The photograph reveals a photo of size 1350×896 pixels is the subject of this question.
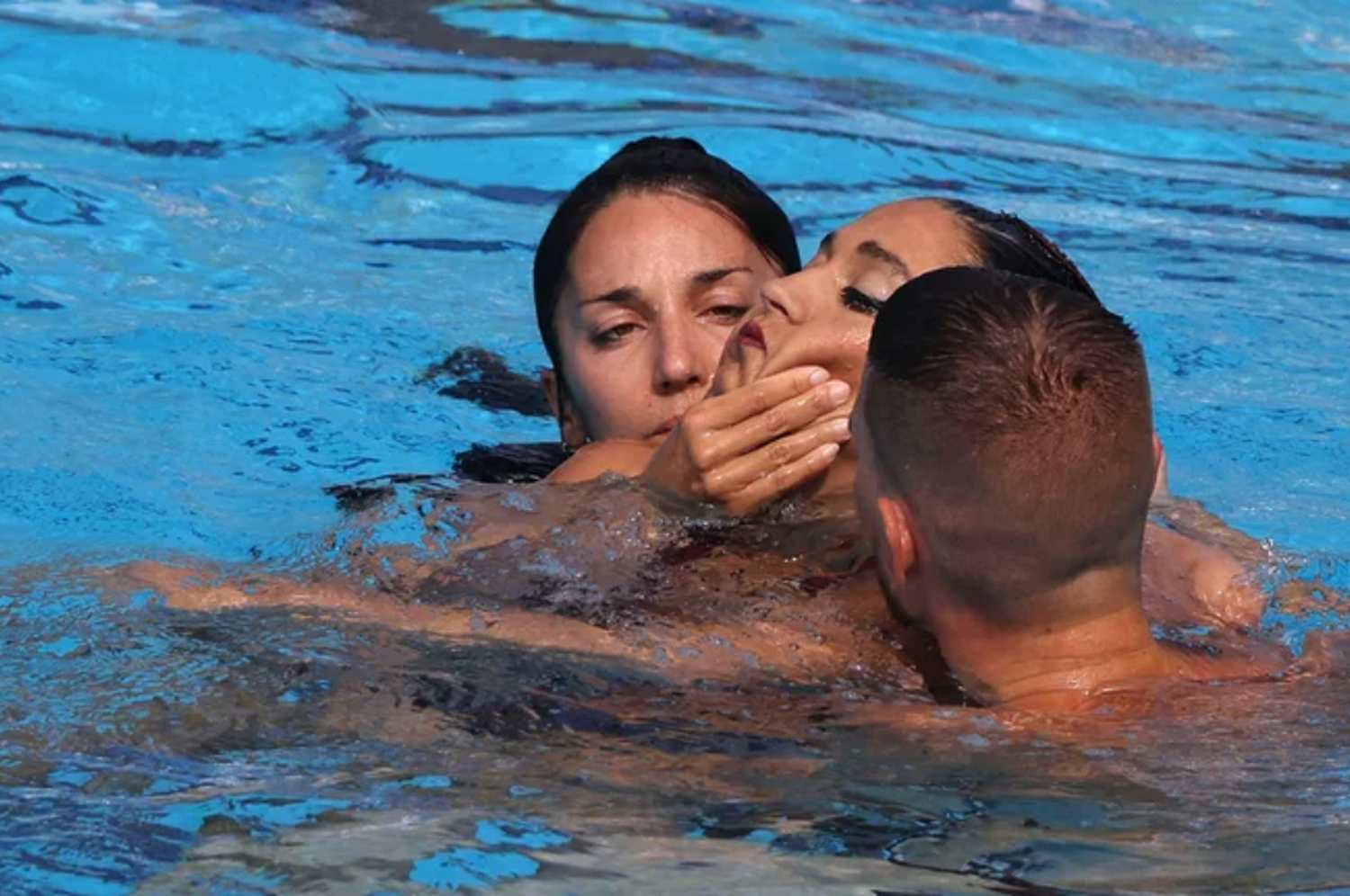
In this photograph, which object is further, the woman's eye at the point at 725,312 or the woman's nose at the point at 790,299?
the woman's eye at the point at 725,312

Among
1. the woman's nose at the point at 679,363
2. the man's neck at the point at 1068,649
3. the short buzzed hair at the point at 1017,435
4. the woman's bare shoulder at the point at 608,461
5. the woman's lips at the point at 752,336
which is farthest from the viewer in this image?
the woman's nose at the point at 679,363

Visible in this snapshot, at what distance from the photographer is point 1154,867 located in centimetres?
273

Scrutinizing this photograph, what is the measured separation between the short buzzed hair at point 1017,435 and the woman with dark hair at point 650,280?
4.83 ft

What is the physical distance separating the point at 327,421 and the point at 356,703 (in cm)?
294

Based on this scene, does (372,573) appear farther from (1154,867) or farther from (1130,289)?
(1130,289)

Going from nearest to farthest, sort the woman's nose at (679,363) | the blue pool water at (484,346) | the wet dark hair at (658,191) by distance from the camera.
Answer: the blue pool water at (484,346)
the woman's nose at (679,363)
the wet dark hair at (658,191)

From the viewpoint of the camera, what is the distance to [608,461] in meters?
4.45

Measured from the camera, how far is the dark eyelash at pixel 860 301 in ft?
12.7

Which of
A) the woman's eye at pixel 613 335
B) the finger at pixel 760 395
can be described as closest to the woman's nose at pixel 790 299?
the finger at pixel 760 395

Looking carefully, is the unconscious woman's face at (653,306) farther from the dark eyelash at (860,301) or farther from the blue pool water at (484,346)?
the blue pool water at (484,346)

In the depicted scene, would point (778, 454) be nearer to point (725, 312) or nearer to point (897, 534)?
point (897, 534)

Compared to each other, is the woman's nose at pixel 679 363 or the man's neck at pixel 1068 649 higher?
the woman's nose at pixel 679 363

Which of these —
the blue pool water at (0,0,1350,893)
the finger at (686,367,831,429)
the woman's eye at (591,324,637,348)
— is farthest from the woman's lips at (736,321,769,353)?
the blue pool water at (0,0,1350,893)

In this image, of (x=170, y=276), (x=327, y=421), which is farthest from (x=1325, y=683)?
(x=170, y=276)
